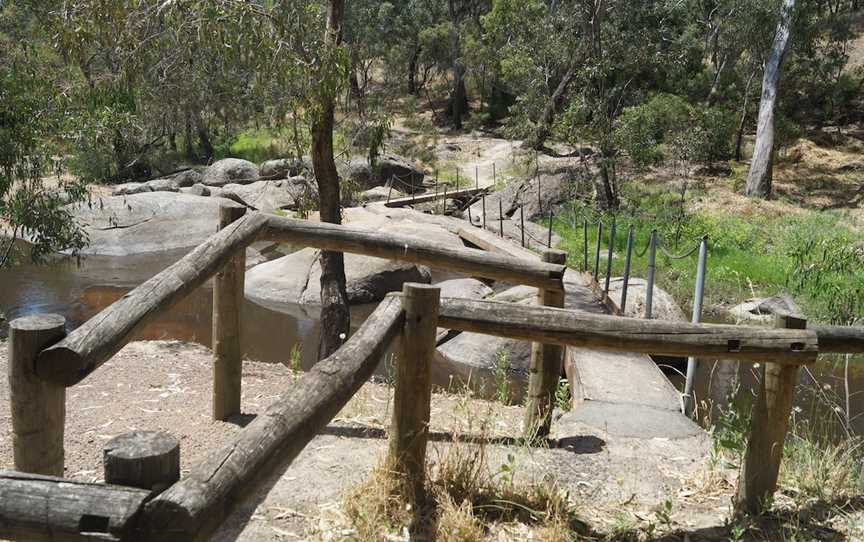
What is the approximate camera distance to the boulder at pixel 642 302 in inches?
426

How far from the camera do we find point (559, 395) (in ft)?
20.4

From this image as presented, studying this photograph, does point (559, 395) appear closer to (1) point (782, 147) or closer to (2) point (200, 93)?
(2) point (200, 93)

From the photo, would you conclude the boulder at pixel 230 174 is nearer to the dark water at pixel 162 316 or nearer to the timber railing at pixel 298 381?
the dark water at pixel 162 316

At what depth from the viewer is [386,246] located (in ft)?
19.1

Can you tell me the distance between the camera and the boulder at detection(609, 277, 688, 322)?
426 inches

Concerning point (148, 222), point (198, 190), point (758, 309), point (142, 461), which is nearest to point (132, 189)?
point (198, 190)

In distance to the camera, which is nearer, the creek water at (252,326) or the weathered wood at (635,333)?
the weathered wood at (635,333)

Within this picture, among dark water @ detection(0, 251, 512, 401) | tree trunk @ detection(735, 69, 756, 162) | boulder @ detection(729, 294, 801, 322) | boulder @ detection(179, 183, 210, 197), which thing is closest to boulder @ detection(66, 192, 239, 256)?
dark water @ detection(0, 251, 512, 401)

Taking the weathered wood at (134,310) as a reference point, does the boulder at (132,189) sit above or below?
below

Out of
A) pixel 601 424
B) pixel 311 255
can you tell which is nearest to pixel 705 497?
pixel 601 424

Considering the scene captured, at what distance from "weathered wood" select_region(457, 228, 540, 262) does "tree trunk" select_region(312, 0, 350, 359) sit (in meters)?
5.76

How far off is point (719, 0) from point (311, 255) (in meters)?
21.4

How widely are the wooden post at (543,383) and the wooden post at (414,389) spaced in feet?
4.37

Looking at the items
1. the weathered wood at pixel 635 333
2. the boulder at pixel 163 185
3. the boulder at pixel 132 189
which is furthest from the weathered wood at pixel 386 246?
the boulder at pixel 163 185
